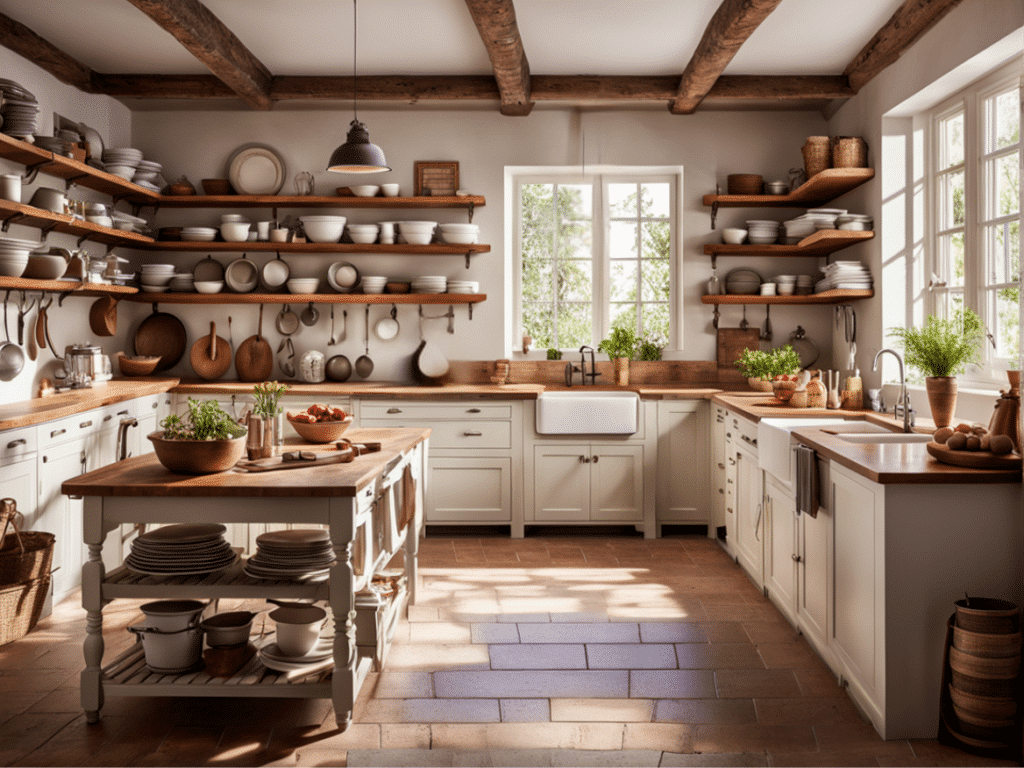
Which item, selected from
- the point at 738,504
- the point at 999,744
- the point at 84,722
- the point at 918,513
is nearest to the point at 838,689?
the point at 999,744

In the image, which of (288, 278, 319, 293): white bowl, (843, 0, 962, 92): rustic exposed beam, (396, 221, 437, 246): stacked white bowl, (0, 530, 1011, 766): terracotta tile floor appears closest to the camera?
(0, 530, 1011, 766): terracotta tile floor

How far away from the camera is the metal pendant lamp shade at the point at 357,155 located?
4133 millimetres

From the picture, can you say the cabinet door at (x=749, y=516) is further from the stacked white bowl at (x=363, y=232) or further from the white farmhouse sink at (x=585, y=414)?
the stacked white bowl at (x=363, y=232)

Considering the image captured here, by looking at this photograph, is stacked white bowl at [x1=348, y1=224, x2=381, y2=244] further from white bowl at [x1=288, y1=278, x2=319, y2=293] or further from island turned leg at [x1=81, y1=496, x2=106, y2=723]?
island turned leg at [x1=81, y1=496, x2=106, y2=723]

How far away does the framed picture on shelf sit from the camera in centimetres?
621

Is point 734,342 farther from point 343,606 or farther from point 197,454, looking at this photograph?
point 197,454

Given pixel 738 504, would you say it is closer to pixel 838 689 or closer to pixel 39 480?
pixel 838 689

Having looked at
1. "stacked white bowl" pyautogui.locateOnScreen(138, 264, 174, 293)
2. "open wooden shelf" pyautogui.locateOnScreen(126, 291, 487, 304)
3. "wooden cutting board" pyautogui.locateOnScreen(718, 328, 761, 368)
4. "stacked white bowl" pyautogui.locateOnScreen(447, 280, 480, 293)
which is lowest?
"wooden cutting board" pyautogui.locateOnScreen(718, 328, 761, 368)

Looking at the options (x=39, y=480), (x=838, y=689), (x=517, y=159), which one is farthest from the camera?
(x=517, y=159)

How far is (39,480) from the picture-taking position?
13.6ft

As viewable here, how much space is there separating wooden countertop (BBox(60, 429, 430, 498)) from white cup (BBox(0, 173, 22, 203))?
6.78 ft

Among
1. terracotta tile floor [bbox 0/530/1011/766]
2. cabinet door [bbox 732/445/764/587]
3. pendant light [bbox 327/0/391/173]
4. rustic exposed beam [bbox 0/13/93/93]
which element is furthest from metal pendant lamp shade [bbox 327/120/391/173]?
cabinet door [bbox 732/445/764/587]

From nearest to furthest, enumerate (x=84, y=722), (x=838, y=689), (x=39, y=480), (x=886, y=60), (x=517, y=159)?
(x=84, y=722)
(x=838, y=689)
(x=39, y=480)
(x=886, y=60)
(x=517, y=159)

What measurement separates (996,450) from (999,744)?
3.00 feet
